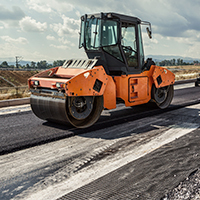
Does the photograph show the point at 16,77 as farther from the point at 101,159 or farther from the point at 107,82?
the point at 101,159

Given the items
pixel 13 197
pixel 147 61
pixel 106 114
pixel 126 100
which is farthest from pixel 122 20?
pixel 13 197

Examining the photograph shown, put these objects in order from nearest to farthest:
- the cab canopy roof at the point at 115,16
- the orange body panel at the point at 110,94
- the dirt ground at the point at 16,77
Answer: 1. the orange body panel at the point at 110,94
2. the cab canopy roof at the point at 115,16
3. the dirt ground at the point at 16,77

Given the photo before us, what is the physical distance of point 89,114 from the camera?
6.37 m

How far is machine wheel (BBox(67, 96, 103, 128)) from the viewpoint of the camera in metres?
5.91

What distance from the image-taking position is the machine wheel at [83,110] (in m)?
5.91

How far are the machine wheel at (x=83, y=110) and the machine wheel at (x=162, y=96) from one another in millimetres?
2482

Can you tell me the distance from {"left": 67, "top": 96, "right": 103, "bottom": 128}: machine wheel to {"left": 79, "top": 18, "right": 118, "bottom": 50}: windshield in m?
1.65

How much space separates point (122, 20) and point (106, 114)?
283cm

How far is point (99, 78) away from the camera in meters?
6.14

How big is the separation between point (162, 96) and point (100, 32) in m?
3.40

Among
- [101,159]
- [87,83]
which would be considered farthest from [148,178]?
[87,83]

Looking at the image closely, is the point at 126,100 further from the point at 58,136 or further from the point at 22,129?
the point at 22,129

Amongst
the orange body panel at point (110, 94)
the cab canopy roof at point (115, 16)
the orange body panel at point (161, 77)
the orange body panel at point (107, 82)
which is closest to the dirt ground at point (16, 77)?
the orange body panel at point (161, 77)

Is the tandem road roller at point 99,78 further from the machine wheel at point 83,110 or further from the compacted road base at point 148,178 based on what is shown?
the compacted road base at point 148,178
